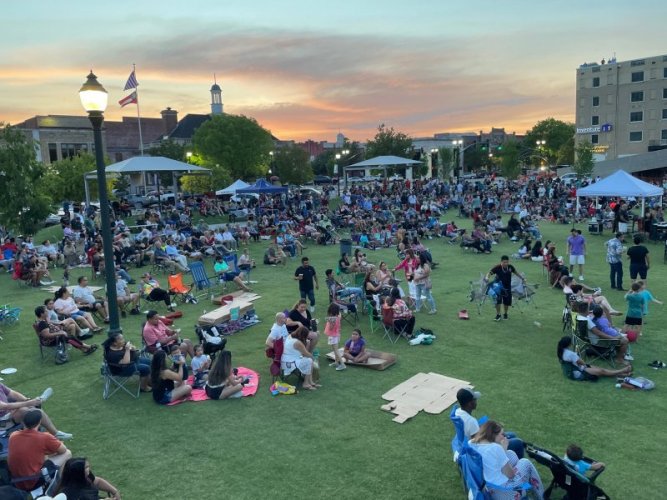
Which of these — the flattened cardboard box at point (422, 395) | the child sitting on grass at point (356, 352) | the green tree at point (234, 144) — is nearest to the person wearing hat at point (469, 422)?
the flattened cardboard box at point (422, 395)

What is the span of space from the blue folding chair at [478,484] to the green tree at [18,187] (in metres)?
24.1

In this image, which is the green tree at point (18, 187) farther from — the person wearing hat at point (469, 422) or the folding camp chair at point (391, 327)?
the person wearing hat at point (469, 422)

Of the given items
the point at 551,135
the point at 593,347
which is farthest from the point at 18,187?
the point at 551,135

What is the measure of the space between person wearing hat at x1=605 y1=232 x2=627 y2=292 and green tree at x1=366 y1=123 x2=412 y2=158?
47.8 m

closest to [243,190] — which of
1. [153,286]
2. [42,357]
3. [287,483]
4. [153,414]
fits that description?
[153,286]

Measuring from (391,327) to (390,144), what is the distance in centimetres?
5254

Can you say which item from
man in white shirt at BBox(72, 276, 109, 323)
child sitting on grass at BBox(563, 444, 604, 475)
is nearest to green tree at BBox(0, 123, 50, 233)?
man in white shirt at BBox(72, 276, 109, 323)

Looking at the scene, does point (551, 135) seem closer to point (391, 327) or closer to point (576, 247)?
point (576, 247)

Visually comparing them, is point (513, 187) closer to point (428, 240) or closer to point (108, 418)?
point (428, 240)

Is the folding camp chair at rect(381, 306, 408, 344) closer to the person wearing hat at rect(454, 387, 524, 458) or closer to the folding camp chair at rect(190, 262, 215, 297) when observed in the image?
the person wearing hat at rect(454, 387, 524, 458)

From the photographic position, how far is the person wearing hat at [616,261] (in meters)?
14.6

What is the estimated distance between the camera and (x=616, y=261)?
14.7m

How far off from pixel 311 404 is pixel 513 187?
39.6 m

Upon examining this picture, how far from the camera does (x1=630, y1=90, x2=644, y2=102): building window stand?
7194 centimetres
